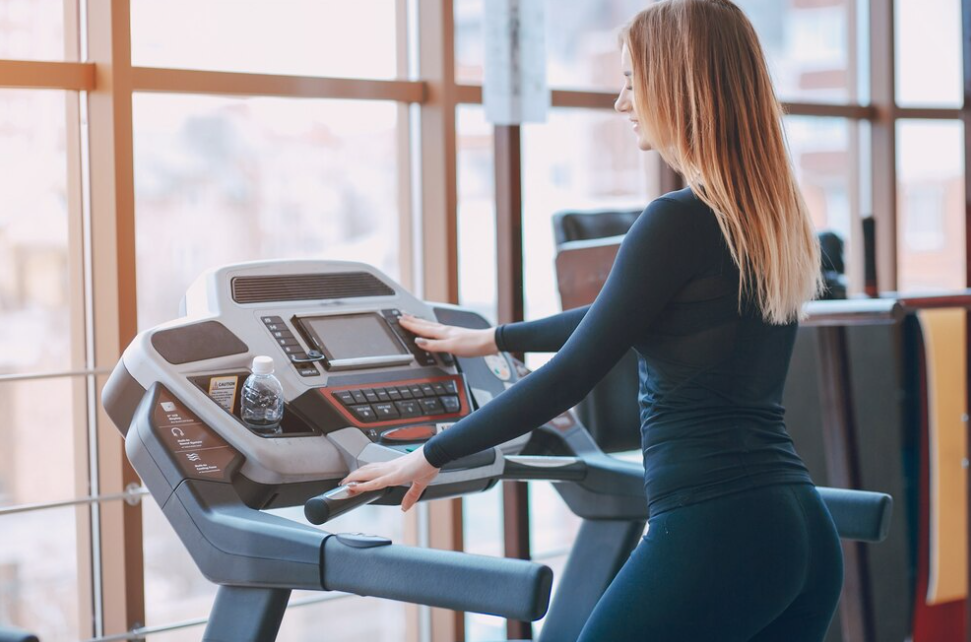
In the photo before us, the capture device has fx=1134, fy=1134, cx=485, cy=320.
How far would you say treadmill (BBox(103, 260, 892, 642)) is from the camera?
156 cm

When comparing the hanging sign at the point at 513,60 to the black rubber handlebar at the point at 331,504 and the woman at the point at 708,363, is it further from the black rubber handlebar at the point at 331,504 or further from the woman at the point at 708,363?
the black rubber handlebar at the point at 331,504

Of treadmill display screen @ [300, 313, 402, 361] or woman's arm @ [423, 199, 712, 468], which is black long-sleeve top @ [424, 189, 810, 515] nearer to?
woman's arm @ [423, 199, 712, 468]

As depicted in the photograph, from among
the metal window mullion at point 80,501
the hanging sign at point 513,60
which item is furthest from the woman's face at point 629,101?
the metal window mullion at point 80,501

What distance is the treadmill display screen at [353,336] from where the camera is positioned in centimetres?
208

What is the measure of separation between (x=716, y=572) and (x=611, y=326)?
1.19 feet

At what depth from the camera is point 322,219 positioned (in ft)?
10.7

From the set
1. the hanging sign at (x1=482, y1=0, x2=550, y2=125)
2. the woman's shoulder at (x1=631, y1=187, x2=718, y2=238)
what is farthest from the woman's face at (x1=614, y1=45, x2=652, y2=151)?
the hanging sign at (x1=482, y1=0, x2=550, y2=125)

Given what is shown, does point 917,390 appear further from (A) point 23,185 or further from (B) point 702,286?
(A) point 23,185

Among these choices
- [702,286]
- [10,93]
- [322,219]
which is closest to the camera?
→ [702,286]

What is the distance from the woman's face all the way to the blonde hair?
2 centimetres

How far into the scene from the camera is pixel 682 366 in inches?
62.9

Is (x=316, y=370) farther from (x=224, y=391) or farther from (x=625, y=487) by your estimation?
(x=625, y=487)

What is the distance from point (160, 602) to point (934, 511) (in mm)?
2098

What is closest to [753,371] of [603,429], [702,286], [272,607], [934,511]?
[702,286]
